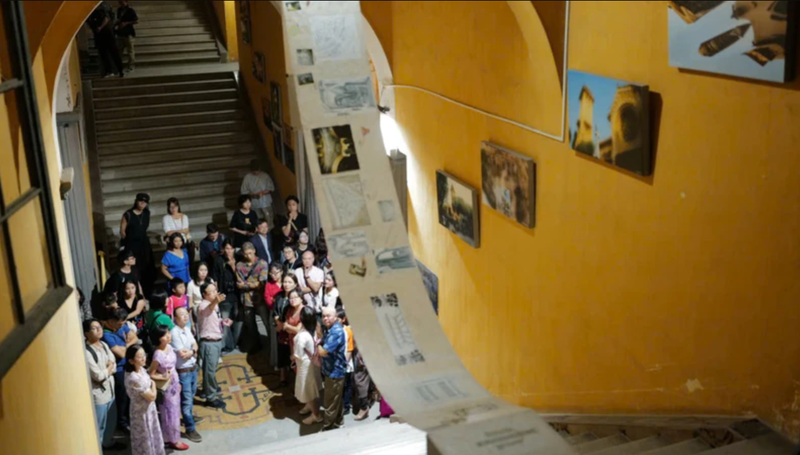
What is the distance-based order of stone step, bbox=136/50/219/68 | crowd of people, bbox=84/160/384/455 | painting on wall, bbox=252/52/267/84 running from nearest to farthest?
crowd of people, bbox=84/160/384/455
painting on wall, bbox=252/52/267/84
stone step, bbox=136/50/219/68

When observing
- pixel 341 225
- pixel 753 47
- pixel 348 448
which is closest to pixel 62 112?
pixel 348 448

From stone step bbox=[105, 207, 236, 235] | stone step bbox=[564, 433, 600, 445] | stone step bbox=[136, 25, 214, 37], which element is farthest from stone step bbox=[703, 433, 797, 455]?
stone step bbox=[136, 25, 214, 37]

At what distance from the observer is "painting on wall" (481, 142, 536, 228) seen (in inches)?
114

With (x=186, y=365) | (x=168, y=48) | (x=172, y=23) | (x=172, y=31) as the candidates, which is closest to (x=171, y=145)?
(x=168, y=48)

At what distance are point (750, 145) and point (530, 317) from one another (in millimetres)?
1073

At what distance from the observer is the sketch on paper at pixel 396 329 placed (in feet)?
8.85

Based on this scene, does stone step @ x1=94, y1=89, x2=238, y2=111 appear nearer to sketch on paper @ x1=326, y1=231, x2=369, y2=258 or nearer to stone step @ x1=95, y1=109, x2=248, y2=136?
stone step @ x1=95, y1=109, x2=248, y2=136

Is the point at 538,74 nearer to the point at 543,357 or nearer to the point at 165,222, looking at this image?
the point at 543,357

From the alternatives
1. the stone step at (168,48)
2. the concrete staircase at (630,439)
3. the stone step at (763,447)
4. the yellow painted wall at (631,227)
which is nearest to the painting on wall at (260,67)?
the stone step at (168,48)

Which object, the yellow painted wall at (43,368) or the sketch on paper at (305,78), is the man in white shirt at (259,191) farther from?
the sketch on paper at (305,78)

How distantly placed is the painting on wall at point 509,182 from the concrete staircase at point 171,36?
8717 millimetres

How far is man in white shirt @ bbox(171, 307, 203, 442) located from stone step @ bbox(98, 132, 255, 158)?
15.8 feet

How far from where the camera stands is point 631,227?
2619 mm

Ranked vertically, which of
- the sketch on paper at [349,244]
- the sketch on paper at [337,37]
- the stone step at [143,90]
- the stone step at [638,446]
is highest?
the sketch on paper at [337,37]
